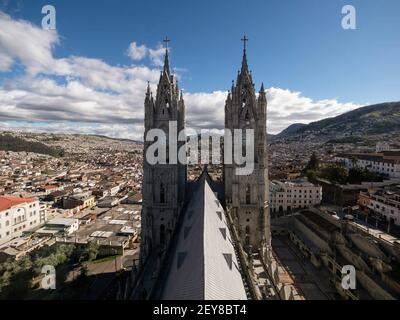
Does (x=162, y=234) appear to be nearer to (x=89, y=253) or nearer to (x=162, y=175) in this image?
(x=162, y=175)

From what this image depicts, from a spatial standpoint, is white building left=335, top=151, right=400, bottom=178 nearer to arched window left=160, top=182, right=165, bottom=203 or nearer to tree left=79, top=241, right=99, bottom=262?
arched window left=160, top=182, right=165, bottom=203

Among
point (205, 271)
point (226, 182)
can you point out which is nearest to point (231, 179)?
point (226, 182)

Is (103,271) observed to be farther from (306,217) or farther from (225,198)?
(306,217)

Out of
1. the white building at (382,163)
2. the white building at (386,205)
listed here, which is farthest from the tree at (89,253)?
the white building at (382,163)

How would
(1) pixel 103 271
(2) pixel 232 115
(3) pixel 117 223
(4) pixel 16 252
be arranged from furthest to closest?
(3) pixel 117 223
(4) pixel 16 252
(1) pixel 103 271
(2) pixel 232 115

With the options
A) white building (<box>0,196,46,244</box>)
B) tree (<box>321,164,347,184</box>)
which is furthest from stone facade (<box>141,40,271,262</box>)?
tree (<box>321,164,347,184</box>)

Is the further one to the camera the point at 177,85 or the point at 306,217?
the point at 306,217

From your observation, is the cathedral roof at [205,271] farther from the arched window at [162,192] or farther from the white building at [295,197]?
the white building at [295,197]

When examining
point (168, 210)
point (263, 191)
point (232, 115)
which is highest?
point (232, 115)
